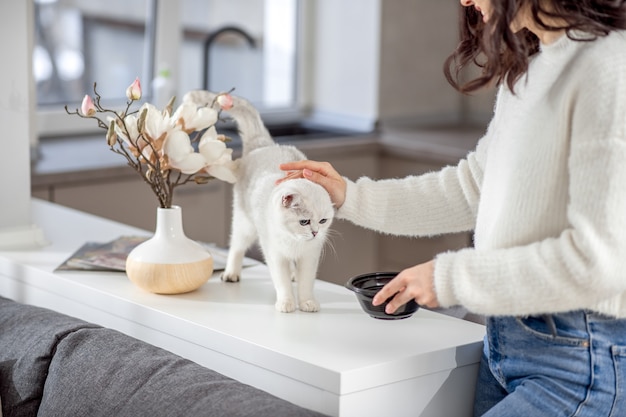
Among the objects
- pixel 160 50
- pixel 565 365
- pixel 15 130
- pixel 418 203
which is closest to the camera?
pixel 565 365

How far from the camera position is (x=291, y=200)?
4.99ft

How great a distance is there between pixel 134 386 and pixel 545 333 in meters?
0.62

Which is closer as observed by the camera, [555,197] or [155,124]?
[555,197]

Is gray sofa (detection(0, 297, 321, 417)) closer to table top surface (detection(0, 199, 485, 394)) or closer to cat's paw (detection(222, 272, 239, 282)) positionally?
table top surface (detection(0, 199, 485, 394))

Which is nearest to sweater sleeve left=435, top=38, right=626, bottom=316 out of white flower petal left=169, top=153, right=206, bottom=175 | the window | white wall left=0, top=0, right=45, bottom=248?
white flower petal left=169, top=153, right=206, bottom=175

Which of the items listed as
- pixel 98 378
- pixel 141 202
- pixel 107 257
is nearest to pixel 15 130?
pixel 107 257

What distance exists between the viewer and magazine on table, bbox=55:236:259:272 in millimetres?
1905

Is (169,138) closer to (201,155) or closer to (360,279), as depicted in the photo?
(201,155)

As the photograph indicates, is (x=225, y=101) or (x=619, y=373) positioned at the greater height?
(x=225, y=101)

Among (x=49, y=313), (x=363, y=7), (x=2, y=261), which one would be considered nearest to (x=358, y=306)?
(x=49, y=313)

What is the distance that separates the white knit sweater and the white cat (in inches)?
11.1

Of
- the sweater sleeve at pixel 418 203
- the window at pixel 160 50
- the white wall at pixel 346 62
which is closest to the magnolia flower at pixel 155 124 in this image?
the sweater sleeve at pixel 418 203

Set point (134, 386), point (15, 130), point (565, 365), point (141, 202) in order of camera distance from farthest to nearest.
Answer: point (141, 202) → point (15, 130) → point (134, 386) → point (565, 365)

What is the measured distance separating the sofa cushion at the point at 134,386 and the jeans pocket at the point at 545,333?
1.04 feet
